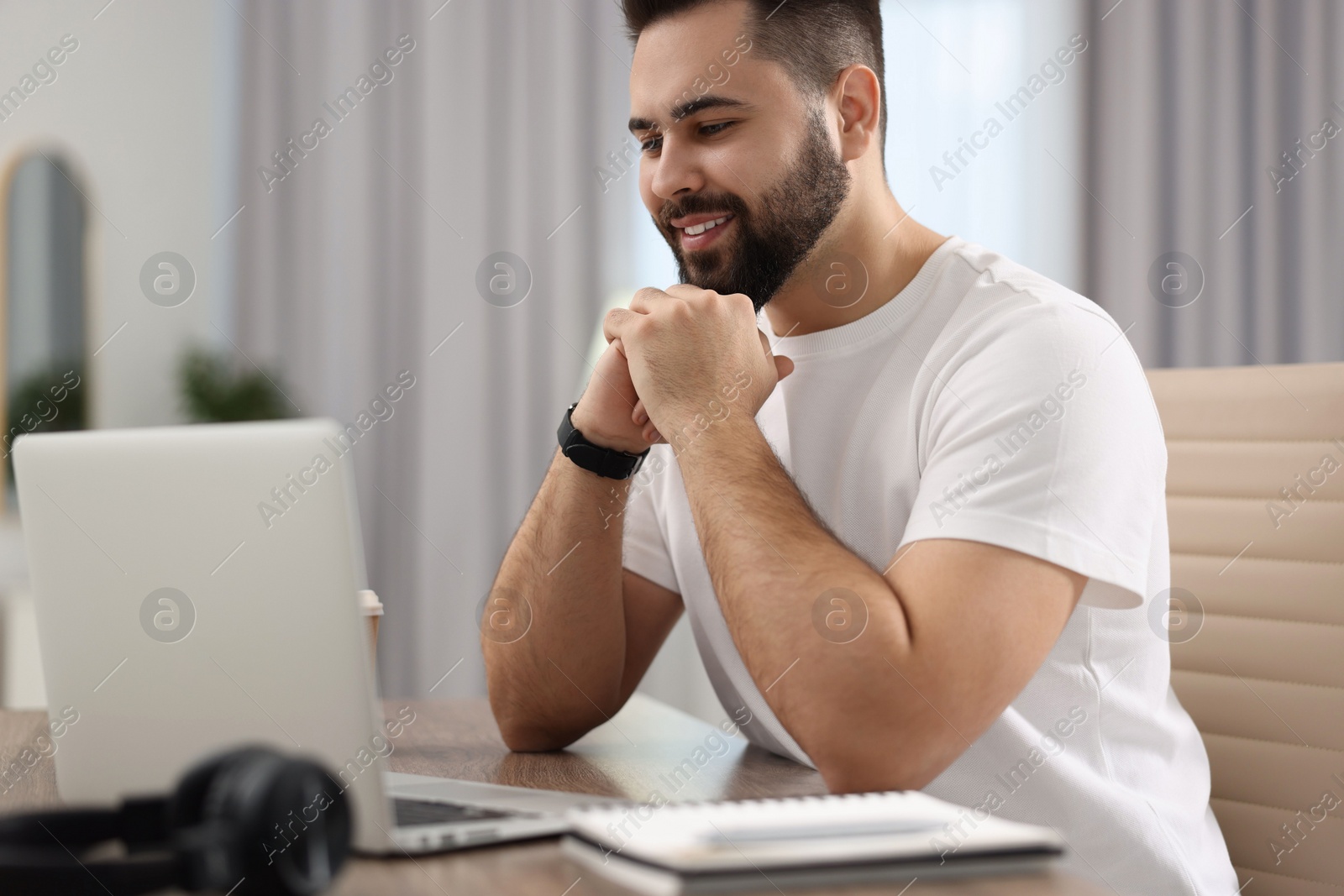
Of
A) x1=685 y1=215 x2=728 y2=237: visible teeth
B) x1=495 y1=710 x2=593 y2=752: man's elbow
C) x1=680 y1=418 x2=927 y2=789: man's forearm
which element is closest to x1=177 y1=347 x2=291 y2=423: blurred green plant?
x1=685 y1=215 x2=728 y2=237: visible teeth

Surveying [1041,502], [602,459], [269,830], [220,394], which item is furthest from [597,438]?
[220,394]

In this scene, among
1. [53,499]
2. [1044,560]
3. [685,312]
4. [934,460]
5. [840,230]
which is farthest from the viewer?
[840,230]

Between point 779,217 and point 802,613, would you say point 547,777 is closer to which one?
point 802,613

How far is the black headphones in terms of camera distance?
47 cm

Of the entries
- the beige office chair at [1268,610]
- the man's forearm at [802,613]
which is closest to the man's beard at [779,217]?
the man's forearm at [802,613]

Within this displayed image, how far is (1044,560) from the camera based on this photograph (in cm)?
88

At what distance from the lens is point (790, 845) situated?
22.2 inches

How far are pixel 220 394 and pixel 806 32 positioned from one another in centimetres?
199

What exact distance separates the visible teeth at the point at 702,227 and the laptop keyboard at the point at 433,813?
2.59 ft

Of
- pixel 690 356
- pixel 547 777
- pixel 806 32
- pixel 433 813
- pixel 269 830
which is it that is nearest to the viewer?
pixel 269 830

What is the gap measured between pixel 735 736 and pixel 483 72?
2.36m

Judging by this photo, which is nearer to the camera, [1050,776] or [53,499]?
[53,499]

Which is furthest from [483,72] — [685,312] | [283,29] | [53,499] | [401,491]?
[53,499]

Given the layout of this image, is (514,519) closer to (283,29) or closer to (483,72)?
(483,72)
